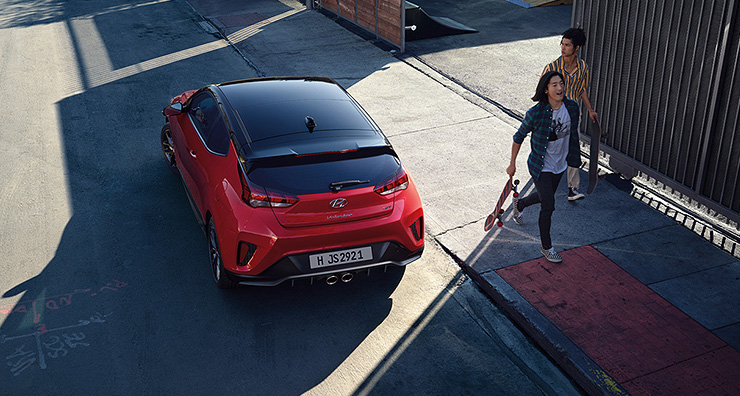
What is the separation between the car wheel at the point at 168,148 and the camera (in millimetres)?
8438

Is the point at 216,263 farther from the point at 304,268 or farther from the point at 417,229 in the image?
the point at 417,229

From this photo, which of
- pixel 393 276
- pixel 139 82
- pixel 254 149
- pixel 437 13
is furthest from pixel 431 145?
pixel 437 13

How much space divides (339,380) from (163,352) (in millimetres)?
1455

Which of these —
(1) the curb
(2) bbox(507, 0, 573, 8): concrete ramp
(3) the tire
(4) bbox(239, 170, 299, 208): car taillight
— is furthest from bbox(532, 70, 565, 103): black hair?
(2) bbox(507, 0, 573, 8): concrete ramp

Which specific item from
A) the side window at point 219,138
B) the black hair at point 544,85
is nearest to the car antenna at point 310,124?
the side window at point 219,138

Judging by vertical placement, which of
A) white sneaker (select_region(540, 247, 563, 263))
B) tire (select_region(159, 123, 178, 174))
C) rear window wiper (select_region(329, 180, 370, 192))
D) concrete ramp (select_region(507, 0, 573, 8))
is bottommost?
concrete ramp (select_region(507, 0, 573, 8))

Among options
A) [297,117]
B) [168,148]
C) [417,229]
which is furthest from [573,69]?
[168,148]

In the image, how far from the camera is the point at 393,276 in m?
6.36

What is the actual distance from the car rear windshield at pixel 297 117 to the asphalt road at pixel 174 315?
4.71ft

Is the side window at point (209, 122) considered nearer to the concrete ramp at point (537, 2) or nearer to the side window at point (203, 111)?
the side window at point (203, 111)

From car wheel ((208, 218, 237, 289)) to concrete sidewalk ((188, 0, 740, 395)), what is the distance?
7.44ft

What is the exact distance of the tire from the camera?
8438 millimetres

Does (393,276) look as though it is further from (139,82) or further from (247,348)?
(139,82)

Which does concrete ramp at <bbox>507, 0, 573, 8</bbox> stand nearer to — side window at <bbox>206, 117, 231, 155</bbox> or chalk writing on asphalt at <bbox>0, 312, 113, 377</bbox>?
side window at <bbox>206, 117, 231, 155</bbox>
